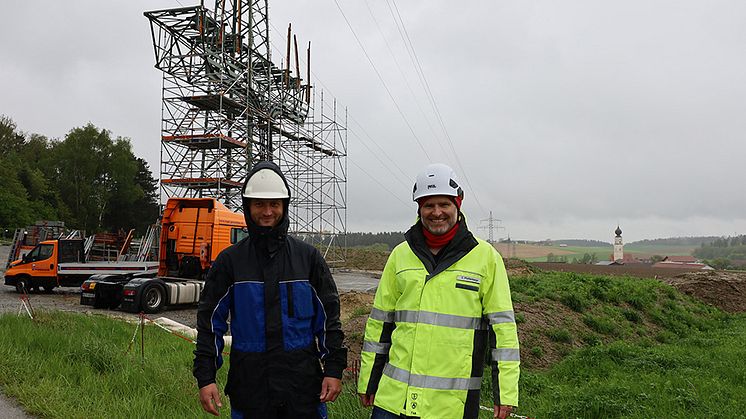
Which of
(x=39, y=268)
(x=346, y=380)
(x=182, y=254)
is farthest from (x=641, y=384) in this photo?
(x=39, y=268)

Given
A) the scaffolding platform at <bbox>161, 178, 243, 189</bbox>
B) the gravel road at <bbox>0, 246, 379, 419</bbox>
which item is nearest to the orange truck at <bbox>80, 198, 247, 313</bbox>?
the gravel road at <bbox>0, 246, 379, 419</bbox>

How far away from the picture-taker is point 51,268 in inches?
672

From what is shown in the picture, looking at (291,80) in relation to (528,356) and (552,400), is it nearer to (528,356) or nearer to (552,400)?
(528,356)

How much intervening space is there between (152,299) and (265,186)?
1236 cm

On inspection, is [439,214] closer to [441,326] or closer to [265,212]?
[441,326]

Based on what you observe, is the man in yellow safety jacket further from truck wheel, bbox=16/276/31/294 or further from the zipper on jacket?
truck wheel, bbox=16/276/31/294

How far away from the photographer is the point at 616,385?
6367 mm

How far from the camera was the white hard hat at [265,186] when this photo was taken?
10.1 ft

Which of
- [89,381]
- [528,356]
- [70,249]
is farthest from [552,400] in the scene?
[70,249]

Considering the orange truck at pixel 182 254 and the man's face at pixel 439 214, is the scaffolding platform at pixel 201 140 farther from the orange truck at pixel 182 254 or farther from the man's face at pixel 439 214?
the man's face at pixel 439 214

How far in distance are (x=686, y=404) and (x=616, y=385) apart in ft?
2.46

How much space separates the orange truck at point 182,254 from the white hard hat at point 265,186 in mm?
12209

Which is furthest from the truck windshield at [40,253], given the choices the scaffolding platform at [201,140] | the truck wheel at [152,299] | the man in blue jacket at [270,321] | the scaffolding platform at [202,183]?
the man in blue jacket at [270,321]

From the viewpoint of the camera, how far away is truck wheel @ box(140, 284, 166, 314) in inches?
539
